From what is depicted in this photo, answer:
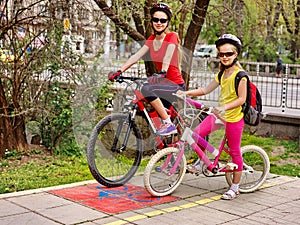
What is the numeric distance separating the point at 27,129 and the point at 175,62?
12.4ft

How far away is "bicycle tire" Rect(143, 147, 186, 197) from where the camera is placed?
20.9 ft

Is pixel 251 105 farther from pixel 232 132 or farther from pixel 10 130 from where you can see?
pixel 10 130

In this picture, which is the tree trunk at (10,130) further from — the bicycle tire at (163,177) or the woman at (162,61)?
the bicycle tire at (163,177)

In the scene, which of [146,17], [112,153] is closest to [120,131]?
[112,153]

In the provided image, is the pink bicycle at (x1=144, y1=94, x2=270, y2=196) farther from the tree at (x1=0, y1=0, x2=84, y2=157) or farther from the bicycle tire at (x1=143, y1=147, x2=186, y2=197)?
the tree at (x1=0, y1=0, x2=84, y2=157)

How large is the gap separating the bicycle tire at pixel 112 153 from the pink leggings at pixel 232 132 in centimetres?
83

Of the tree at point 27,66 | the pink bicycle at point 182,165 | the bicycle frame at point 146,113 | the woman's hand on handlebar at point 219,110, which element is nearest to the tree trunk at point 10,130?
the tree at point 27,66

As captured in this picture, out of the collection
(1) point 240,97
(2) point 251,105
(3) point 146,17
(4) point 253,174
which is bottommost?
(4) point 253,174

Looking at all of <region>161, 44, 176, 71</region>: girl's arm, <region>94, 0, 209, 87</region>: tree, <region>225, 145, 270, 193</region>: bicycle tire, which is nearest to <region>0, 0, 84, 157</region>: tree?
<region>94, 0, 209, 87</region>: tree

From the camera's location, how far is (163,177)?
6.86 metres

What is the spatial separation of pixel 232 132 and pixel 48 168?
3.02 metres

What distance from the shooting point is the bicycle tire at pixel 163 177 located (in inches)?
251

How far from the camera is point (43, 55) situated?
873 centimetres

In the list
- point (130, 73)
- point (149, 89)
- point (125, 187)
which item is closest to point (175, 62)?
point (149, 89)
